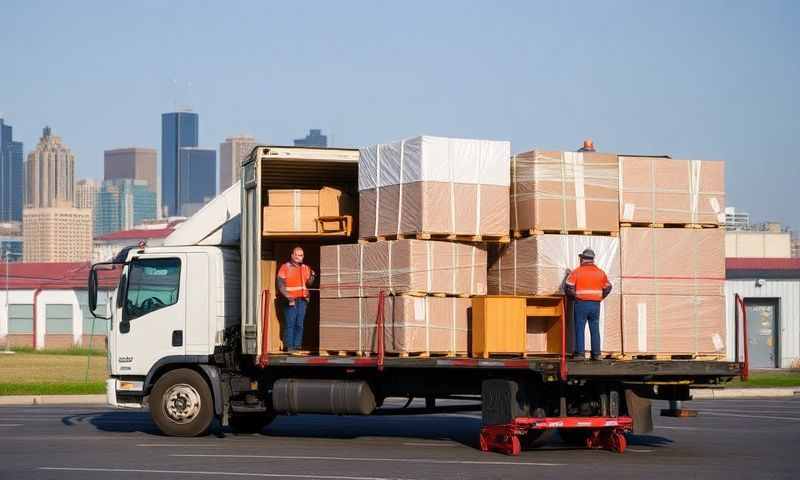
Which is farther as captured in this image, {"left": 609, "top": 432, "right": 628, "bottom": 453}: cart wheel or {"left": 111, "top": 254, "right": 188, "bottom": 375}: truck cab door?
{"left": 111, "top": 254, "right": 188, "bottom": 375}: truck cab door

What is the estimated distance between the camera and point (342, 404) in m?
16.5

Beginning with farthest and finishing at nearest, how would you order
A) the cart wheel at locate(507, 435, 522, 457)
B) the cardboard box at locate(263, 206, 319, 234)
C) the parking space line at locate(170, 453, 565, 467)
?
the cardboard box at locate(263, 206, 319, 234), the cart wheel at locate(507, 435, 522, 457), the parking space line at locate(170, 453, 565, 467)

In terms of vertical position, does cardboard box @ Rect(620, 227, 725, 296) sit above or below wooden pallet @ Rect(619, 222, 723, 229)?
below

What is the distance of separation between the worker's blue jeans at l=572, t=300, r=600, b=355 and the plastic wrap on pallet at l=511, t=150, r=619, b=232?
1.02 meters

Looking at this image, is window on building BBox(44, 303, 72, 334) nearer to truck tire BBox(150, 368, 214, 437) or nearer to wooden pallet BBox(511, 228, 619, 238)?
truck tire BBox(150, 368, 214, 437)

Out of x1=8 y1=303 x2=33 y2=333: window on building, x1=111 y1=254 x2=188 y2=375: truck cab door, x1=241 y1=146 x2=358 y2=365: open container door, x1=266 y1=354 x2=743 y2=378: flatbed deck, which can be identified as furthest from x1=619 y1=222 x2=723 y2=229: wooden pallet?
x1=8 y1=303 x2=33 y2=333: window on building

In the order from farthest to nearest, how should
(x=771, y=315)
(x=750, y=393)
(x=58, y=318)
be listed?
(x=58, y=318) → (x=771, y=315) → (x=750, y=393)

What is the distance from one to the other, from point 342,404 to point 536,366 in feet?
9.87

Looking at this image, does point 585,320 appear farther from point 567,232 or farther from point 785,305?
point 785,305

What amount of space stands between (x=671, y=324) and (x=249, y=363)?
226 inches

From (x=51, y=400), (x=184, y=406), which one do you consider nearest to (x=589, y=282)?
(x=184, y=406)

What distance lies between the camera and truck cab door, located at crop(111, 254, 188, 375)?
17.7 m

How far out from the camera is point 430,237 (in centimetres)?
1538

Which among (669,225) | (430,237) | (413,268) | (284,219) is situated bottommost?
(413,268)
